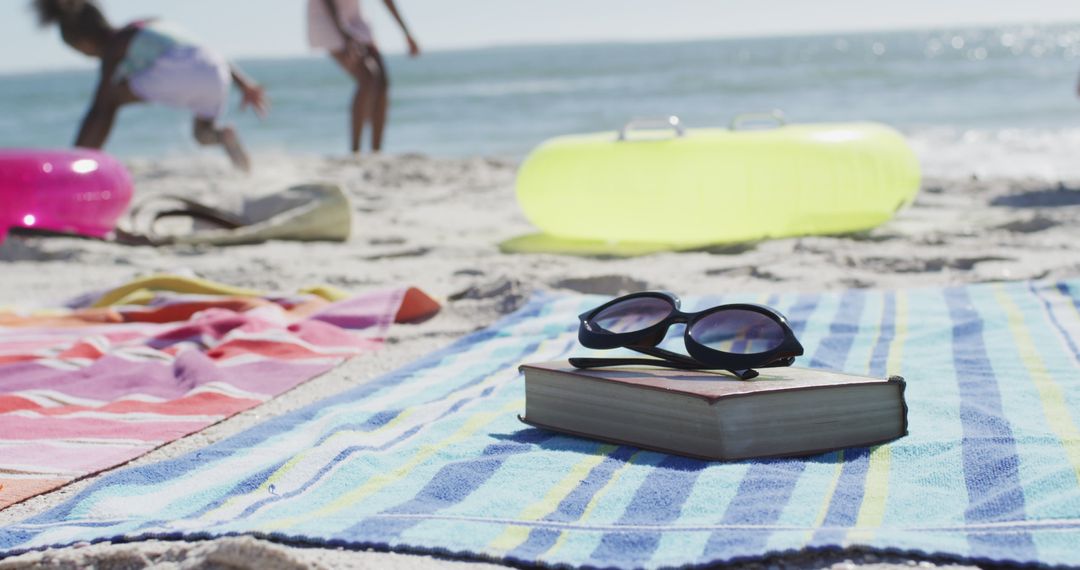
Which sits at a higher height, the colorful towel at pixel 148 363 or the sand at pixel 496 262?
the colorful towel at pixel 148 363

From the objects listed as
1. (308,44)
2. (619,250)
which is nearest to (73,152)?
(619,250)

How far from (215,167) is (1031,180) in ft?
14.7

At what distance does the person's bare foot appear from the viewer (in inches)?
212

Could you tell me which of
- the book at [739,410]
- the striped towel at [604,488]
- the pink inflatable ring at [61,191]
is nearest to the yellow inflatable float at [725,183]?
the pink inflatable ring at [61,191]

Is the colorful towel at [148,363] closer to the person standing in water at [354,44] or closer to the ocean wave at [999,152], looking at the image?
the person standing in water at [354,44]

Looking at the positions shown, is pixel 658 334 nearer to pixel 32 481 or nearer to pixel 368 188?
pixel 32 481

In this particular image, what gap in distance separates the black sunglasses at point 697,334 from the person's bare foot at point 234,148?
4.22 m

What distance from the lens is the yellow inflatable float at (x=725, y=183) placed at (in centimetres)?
342

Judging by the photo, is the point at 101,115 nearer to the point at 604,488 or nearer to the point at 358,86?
the point at 358,86

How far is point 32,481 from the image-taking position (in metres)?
1.52

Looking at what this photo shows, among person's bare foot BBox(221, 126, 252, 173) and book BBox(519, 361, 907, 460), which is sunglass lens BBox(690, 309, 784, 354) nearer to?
book BBox(519, 361, 907, 460)

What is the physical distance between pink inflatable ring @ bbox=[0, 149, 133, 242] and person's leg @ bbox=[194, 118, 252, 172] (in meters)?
1.31

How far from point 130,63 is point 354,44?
1.40 m

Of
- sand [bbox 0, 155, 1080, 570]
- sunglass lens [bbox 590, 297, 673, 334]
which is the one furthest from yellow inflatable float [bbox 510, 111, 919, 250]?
sunglass lens [bbox 590, 297, 673, 334]
